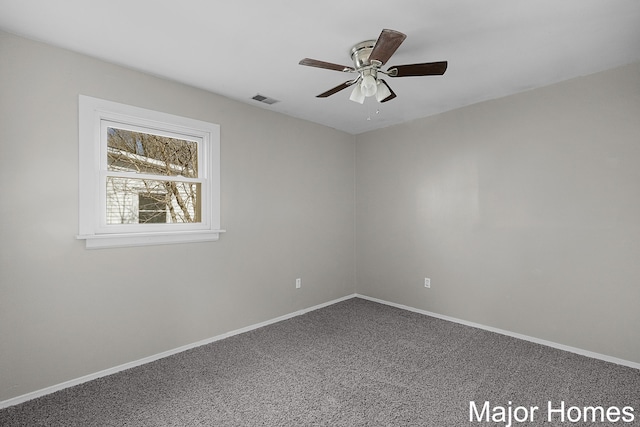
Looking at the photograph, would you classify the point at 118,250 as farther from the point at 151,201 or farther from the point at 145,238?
the point at 151,201

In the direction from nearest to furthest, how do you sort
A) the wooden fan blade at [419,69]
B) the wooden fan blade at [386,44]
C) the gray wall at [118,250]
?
the wooden fan blade at [386,44]
the wooden fan blade at [419,69]
the gray wall at [118,250]

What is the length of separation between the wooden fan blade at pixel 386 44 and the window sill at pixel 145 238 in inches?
82.8

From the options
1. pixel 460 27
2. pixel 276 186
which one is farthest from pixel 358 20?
pixel 276 186

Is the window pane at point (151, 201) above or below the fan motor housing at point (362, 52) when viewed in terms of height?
below

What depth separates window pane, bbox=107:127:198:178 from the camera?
2656mm

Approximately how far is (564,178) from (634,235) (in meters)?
0.67

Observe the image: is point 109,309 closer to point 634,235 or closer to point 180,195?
point 180,195

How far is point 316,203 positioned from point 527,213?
2314mm

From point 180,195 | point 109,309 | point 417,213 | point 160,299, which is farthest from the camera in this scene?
point 417,213

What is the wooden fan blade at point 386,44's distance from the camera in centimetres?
166

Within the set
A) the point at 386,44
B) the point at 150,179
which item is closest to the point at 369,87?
the point at 386,44

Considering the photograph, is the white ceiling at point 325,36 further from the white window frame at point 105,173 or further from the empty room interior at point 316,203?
the white window frame at point 105,173

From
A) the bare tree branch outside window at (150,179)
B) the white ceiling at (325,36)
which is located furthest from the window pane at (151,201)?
the white ceiling at (325,36)

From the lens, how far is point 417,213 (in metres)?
3.97
